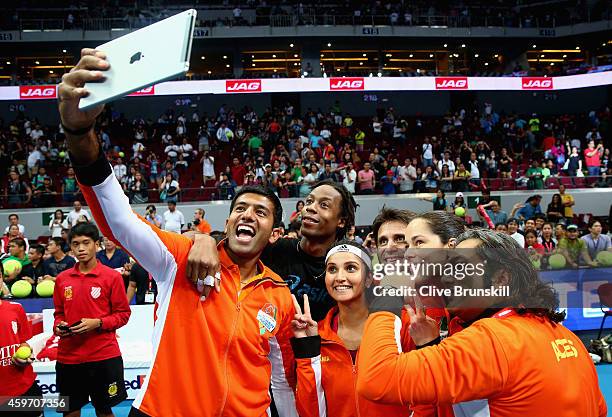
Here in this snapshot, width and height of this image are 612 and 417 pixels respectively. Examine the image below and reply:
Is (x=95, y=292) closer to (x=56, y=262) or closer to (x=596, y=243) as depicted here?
(x=56, y=262)

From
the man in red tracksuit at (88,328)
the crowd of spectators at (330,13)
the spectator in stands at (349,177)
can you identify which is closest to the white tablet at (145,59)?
the man in red tracksuit at (88,328)

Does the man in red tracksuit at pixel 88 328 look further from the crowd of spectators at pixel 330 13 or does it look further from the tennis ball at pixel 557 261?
the crowd of spectators at pixel 330 13

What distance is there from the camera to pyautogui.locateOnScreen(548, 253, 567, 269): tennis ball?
787cm

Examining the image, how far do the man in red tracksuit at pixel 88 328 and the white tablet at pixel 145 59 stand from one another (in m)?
3.46

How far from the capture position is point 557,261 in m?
8.09

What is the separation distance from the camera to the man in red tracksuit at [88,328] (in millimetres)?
4672

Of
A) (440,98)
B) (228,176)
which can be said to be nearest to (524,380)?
(228,176)

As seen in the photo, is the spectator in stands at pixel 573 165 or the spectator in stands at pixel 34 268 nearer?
the spectator in stands at pixel 34 268

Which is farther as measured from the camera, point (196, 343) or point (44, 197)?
point (44, 197)

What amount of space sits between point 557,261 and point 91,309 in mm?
6397

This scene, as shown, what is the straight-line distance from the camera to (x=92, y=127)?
1819mm

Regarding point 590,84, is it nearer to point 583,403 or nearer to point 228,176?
point 228,176

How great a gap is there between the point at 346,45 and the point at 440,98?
5.69 meters

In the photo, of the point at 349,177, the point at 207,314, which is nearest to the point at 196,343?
the point at 207,314
